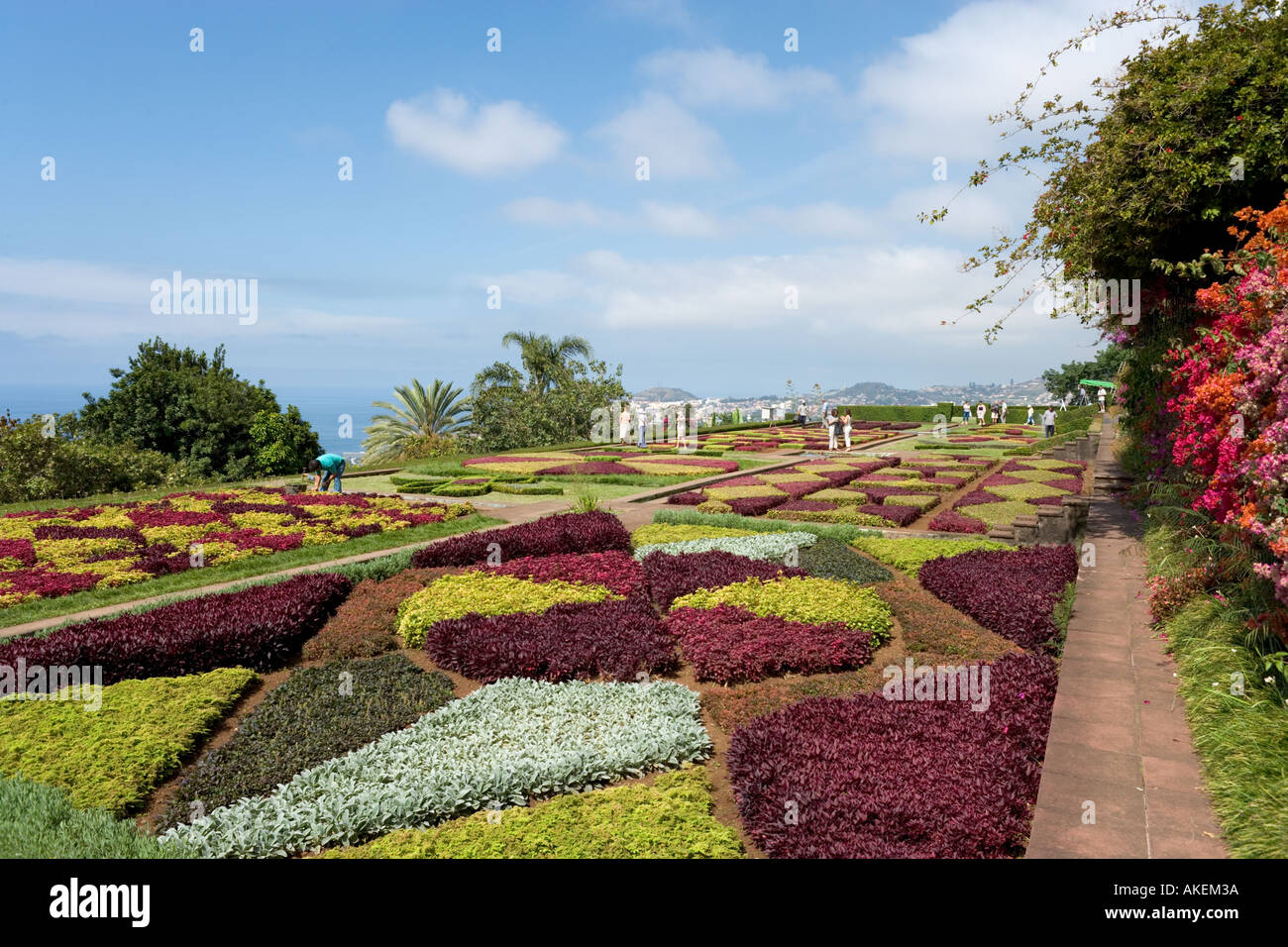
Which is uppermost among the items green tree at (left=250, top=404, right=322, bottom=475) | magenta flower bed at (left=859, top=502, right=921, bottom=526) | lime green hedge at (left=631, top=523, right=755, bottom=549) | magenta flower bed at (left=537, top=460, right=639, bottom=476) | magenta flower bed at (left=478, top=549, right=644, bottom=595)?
green tree at (left=250, top=404, right=322, bottom=475)

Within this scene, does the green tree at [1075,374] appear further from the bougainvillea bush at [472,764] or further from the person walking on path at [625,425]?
the bougainvillea bush at [472,764]

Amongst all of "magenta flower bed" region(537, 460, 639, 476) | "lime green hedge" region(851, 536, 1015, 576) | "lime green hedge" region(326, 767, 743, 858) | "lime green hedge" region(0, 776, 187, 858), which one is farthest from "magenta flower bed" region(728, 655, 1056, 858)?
"magenta flower bed" region(537, 460, 639, 476)

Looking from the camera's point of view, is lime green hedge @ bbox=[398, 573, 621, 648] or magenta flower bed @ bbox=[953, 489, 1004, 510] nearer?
lime green hedge @ bbox=[398, 573, 621, 648]

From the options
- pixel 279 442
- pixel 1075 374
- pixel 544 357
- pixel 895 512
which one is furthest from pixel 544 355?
pixel 1075 374

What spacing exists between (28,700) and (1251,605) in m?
9.22

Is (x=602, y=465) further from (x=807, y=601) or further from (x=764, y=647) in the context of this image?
(x=764, y=647)

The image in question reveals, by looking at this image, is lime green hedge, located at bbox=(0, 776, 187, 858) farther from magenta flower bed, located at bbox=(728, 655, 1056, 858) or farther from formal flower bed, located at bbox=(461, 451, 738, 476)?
formal flower bed, located at bbox=(461, 451, 738, 476)

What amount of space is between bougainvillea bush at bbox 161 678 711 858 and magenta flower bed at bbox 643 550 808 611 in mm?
2724

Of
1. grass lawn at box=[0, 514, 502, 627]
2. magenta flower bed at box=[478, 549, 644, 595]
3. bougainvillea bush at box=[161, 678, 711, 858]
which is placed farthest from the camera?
magenta flower bed at box=[478, 549, 644, 595]

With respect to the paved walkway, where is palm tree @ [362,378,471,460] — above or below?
above

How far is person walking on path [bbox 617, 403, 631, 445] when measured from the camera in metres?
31.1

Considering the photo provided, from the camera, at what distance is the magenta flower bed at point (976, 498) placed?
51.3ft

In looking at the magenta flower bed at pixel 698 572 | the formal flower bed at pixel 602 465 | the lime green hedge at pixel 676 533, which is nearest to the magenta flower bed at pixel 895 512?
the lime green hedge at pixel 676 533

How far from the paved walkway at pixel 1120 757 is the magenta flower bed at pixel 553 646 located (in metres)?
3.40
